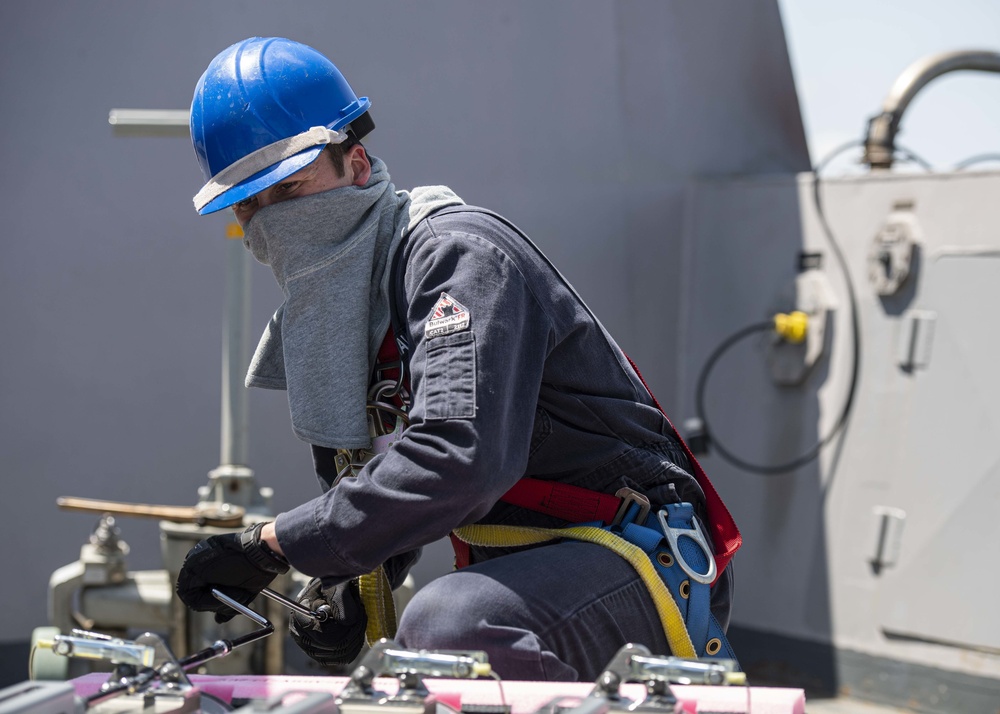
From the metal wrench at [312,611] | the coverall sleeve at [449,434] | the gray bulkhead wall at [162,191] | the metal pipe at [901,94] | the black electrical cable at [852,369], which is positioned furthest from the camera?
the metal pipe at [901,94]

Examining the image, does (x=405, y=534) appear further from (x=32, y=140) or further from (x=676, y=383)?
(x=676, y=383)

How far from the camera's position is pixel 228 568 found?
1.83 meters

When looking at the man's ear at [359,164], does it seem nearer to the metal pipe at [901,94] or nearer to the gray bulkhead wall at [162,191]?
the gray bulkhead wall at [162,191]

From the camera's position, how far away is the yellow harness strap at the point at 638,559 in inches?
72.1

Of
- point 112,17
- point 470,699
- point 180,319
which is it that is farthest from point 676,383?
point 470,699

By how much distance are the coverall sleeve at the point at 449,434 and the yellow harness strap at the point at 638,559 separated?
206 millimetres

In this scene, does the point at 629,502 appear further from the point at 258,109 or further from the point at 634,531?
the point at 258,109

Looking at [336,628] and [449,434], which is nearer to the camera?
[449,434]

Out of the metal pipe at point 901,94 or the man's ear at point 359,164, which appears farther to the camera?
the metal pipe at point 901,94

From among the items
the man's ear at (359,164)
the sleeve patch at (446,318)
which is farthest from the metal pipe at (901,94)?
the sleeve patch at (446,318)

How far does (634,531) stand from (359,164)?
79cm

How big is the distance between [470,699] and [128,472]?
2.98 m

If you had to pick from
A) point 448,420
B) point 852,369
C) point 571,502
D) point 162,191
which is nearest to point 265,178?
point 448,420

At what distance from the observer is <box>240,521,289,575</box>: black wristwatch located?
5.89 ft
